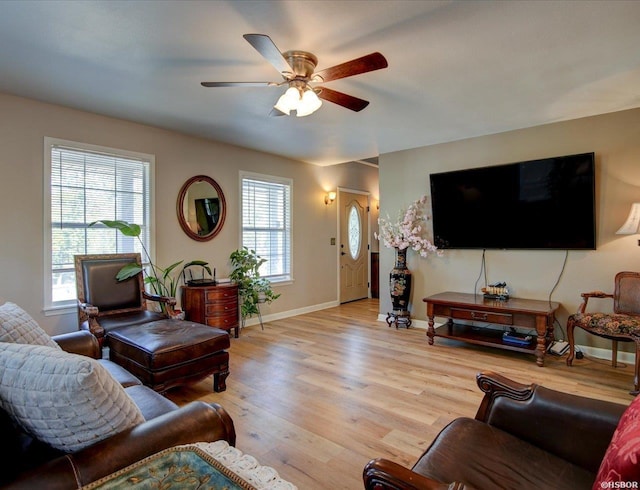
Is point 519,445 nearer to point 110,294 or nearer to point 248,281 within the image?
point 110,294

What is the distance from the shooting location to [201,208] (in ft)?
15.0

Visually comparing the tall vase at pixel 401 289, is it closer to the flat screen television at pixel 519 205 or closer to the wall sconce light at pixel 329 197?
the flat screen television at pixel 519 205

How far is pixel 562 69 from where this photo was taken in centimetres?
271

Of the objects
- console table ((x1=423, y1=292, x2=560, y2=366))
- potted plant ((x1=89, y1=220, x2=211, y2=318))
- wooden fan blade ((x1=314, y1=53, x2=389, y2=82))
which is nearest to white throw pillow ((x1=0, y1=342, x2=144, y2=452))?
wooden fan blade ((x1=314, y1=53, x2=389, y2=82))

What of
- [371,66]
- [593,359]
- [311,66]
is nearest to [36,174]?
[311,66]

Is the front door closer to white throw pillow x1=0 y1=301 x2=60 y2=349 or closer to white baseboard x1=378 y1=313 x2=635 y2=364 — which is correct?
white baseboard x1=378 y1=313 x2=635 y2=364

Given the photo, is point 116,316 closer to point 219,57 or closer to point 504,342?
point 219,57

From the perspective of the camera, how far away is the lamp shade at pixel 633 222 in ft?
10.9

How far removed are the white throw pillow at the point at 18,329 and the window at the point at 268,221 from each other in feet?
11.4

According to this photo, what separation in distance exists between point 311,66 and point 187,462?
2.40 metres

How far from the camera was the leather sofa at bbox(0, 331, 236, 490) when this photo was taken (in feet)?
3.04

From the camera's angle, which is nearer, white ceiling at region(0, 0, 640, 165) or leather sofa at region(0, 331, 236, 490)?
leather sofa at region(0, 331, 236, 490)

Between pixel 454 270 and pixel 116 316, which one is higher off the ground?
pixel 454 270

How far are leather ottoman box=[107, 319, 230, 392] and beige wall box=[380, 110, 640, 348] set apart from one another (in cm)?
307
